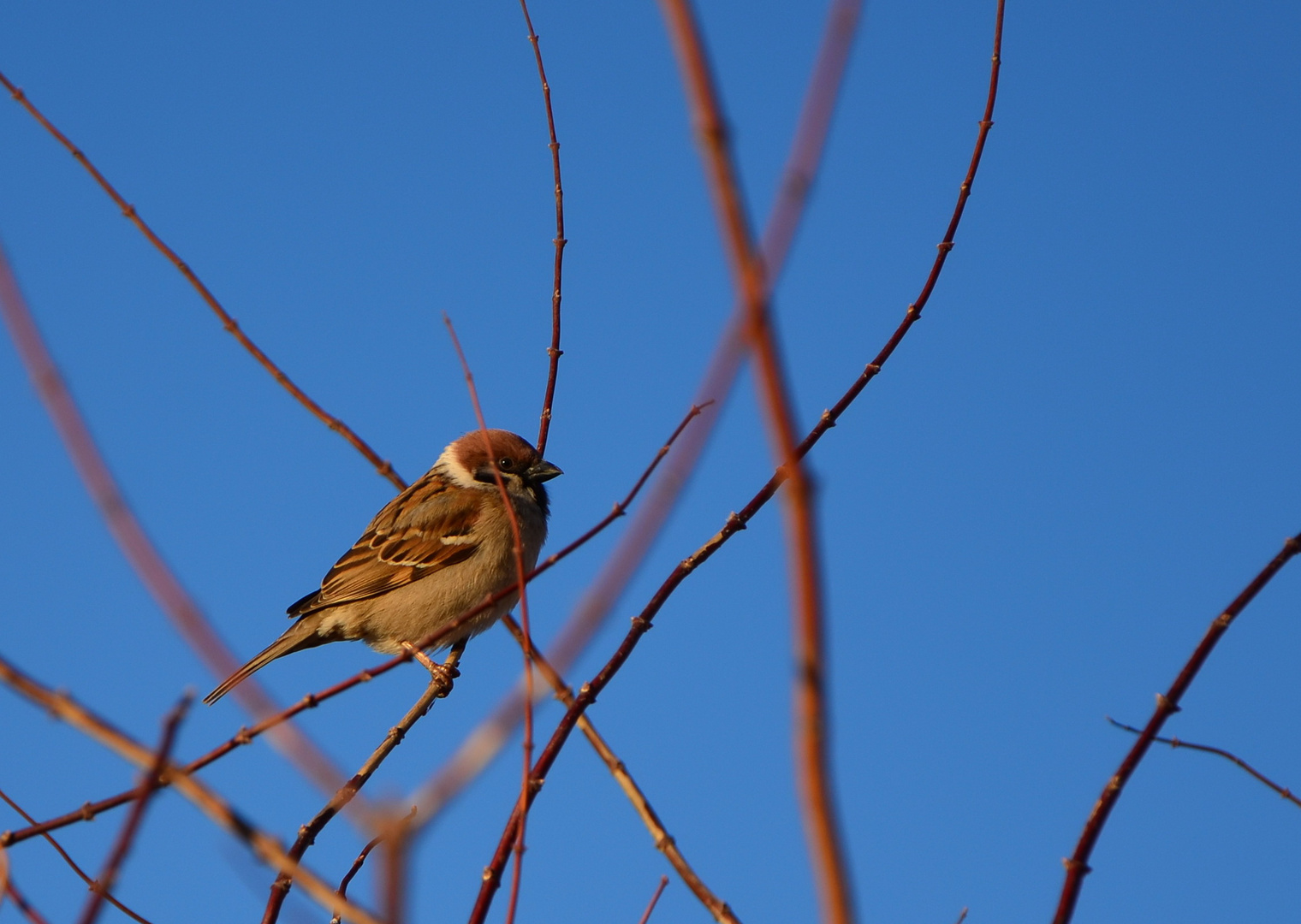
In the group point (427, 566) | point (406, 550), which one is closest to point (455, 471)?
point (406, 550)

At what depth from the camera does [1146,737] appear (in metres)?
1.45

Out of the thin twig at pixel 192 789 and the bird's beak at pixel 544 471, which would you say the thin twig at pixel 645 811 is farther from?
the bird's beak at pixel 544 471

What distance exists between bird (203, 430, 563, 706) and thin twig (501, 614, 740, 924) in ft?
10.3

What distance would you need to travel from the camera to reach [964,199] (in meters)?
2.33

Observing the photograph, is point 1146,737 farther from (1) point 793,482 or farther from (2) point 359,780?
(2) point 359,780

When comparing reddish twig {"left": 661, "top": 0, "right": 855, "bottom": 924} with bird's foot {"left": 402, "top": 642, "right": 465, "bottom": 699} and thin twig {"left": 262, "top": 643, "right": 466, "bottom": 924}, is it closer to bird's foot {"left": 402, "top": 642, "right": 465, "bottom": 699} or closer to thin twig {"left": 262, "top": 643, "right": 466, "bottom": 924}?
thin twig {"left": 262, "top": 643, "right": 466, "bottom": 924}

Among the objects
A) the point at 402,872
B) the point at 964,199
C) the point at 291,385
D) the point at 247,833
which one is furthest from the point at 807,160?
the point at 291,385

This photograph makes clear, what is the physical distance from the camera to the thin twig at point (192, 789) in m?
1.03

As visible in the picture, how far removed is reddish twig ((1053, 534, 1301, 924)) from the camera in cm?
144

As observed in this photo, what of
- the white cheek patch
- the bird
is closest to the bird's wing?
the bird

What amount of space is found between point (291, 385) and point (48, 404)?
55.7 inches

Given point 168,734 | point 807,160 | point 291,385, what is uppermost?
point 291,385

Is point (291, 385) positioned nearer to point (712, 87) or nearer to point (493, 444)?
point (712, 87)

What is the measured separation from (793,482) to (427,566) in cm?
522
